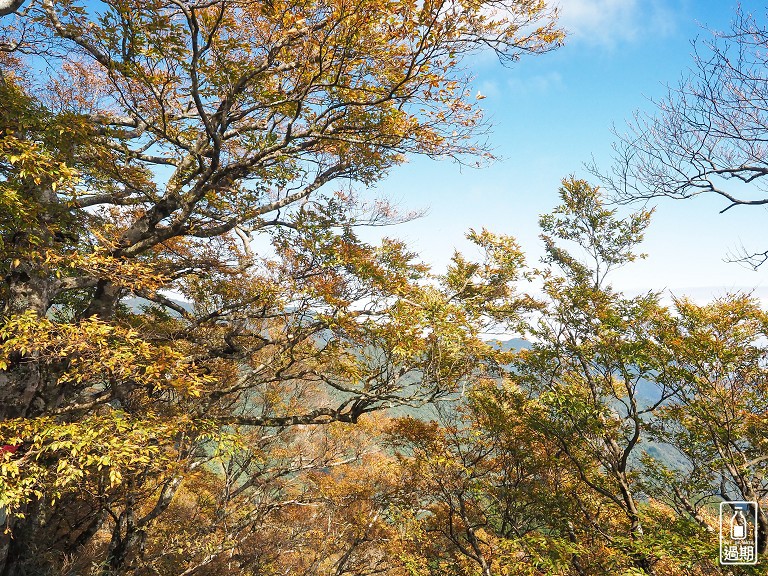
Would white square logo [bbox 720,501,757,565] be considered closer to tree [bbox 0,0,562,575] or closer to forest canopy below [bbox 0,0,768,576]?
forest canopy below [bbox 0,0,768,576]

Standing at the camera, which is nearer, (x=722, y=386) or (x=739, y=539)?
(x=739, y=539)

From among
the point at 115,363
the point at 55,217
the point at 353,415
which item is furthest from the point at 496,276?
the point at 55,217

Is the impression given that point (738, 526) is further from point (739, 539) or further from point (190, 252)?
point (190, 252)

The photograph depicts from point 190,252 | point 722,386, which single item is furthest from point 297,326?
point 722,386

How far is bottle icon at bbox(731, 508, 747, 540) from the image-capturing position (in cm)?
591

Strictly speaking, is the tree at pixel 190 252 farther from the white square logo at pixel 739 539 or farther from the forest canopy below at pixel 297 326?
the white square logo at pixel 739 539

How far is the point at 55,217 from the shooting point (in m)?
5.45

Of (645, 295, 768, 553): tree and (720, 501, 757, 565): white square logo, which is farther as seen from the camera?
(645, 295, 768, 553): tree

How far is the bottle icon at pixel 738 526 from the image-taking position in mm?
5906

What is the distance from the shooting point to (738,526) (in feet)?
19.6

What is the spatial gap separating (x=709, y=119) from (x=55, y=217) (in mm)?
8899

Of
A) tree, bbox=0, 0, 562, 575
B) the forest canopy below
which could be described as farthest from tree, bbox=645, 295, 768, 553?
tree, bbox=0, 0, 562, 575

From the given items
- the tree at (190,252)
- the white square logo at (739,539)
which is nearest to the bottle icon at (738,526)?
the white square logo at (739,539)

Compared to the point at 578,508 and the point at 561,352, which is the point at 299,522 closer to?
the point at 578,508
